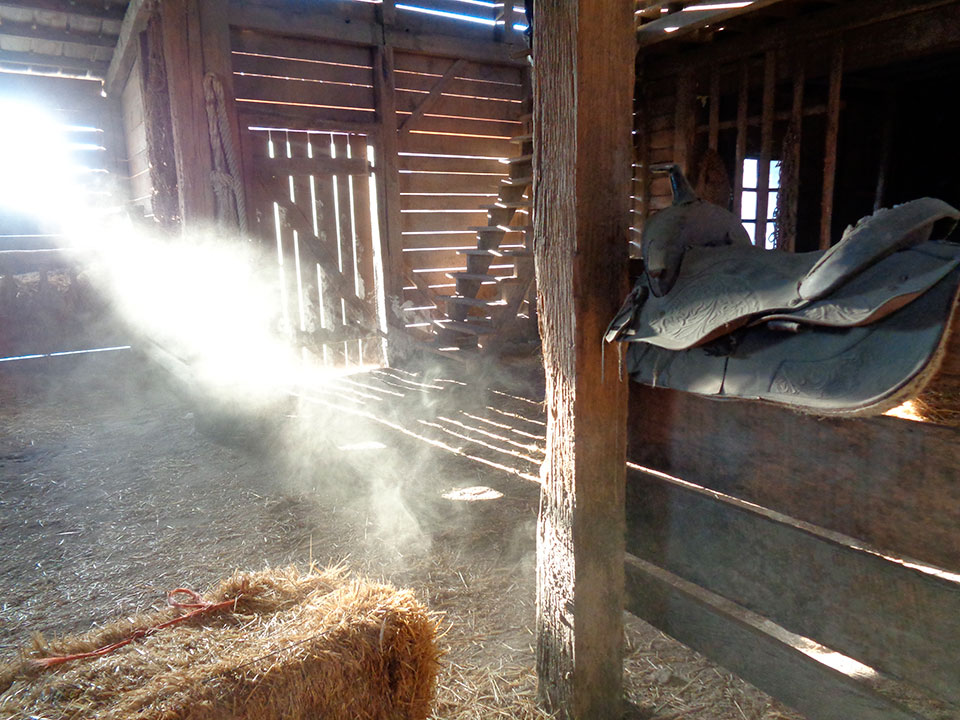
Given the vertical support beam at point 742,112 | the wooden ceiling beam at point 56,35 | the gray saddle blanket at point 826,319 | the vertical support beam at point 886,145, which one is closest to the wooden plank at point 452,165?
the vertical support beam at point 742,112

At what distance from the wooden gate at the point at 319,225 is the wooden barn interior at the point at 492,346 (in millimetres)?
36

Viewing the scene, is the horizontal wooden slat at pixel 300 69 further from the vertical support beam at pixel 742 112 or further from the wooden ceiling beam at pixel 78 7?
the vertical support beam at pixel 742 112

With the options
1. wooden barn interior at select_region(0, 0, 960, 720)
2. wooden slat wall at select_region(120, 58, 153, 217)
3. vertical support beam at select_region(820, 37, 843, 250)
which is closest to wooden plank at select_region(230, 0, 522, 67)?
wooden barn interior at select_region(0, 0, 960, 720)

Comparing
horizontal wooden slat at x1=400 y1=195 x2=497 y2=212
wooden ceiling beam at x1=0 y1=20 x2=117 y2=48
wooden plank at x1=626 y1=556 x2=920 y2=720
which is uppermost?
wooden ceiling beam at x1=0 y1=20 x2=117 y2=48

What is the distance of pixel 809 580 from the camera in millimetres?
1623

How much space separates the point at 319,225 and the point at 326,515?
437 centimetres

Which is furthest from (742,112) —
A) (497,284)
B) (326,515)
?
(326,515)

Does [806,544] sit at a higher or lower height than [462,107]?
lower

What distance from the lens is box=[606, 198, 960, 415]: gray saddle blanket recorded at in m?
1.14

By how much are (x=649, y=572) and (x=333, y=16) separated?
687 centimetres

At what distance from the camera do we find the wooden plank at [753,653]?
1643 mm

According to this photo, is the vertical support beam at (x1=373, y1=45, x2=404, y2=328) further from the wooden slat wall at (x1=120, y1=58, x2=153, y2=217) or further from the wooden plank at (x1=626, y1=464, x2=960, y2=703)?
the wooden plank at (x1=626, y1=464, x2=960, y2=703)

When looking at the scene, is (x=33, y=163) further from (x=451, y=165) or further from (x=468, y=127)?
(x=468, y=127)

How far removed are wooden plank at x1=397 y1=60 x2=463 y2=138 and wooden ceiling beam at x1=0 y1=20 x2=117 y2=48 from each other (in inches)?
146
